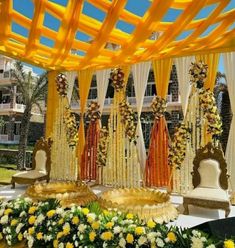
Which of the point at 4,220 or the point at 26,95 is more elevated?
the point at 26,95

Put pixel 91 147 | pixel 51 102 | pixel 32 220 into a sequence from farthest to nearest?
1. pixel 51 102
2. pixel 91 147
3. pixel 32 220

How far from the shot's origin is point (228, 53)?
20.4ft

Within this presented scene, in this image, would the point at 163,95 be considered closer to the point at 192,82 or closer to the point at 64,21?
the point at 192,82

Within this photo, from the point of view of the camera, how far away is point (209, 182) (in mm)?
5277

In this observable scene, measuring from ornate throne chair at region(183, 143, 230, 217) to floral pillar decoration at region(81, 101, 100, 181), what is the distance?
9.83 ft

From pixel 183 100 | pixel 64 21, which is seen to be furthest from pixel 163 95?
pixel 64 21

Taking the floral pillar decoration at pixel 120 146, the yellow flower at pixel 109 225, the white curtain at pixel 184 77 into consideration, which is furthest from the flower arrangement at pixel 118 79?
the yellow flower at pixel 109 225

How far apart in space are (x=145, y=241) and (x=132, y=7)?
120 inches

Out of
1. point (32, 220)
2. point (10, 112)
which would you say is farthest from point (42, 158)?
point (10, 112)

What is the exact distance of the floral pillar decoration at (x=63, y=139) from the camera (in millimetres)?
8055

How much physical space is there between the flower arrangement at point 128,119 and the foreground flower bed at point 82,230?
13.7 ft

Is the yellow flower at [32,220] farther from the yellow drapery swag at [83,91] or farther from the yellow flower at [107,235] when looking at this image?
the yellow drapery swag at [83,91]

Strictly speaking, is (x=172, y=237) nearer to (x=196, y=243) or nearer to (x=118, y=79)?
(x=196, y=243)

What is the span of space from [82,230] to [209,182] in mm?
3346
